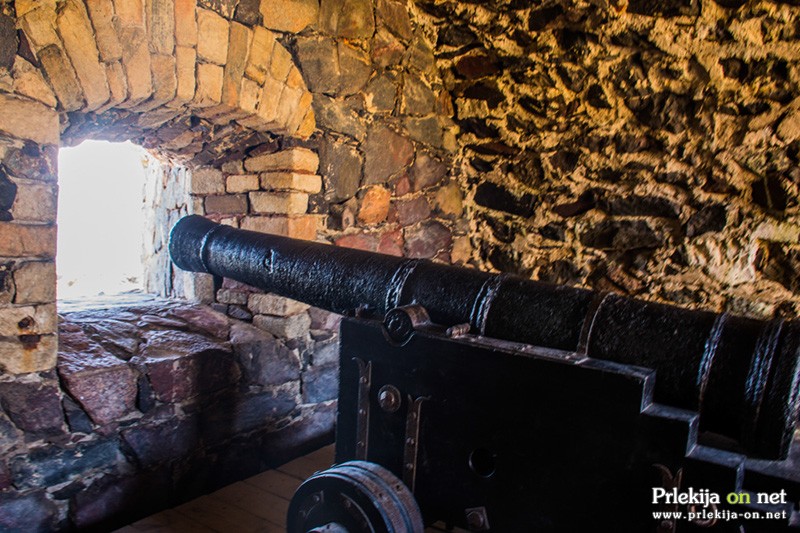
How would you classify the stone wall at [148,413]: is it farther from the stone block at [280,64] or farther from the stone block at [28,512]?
the stone block at [280,64]

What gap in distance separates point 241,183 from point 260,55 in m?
0.67

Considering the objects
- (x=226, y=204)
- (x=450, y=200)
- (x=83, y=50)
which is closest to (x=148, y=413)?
(x=226, y=204)

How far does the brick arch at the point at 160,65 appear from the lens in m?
1.94

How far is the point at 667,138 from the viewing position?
3.09 m

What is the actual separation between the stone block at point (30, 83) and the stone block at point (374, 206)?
159 centimetres

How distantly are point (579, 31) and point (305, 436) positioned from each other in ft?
8.34

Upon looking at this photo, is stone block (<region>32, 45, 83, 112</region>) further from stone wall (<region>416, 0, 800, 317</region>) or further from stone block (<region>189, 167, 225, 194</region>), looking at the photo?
stone wall (<region>416, 0, 800, 317</region>)

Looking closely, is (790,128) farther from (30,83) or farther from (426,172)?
(30,83)

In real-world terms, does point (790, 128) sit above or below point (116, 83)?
above

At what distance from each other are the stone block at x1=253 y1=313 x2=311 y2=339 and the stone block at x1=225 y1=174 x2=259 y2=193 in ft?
2.12

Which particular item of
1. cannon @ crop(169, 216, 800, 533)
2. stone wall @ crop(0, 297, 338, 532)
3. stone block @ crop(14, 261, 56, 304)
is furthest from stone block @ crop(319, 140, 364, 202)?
stone block @ crop(14, 261, 56, 304)

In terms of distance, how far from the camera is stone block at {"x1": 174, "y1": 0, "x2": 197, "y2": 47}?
2.26 m

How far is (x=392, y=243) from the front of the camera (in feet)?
11.4

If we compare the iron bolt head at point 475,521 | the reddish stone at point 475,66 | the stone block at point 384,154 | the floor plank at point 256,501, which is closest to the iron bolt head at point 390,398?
the iron bolt head at point 475,521
